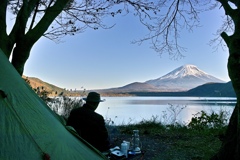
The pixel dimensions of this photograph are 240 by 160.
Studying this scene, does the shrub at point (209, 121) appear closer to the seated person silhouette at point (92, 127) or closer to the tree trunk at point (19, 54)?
the seated person silhouette at point (92, 127)

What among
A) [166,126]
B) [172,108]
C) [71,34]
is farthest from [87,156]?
[172,108]

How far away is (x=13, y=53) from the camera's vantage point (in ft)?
18.4

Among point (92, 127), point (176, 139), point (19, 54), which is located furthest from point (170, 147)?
point (19, 54)

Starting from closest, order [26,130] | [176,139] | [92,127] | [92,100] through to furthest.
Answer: [26,130]
[92,127]
[92,100]
[176,139]

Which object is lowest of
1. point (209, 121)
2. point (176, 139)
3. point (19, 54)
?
point (176, 139)

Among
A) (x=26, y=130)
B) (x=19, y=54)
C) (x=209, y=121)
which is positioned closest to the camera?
(x=26, y=130)

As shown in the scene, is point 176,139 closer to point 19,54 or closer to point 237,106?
point 237,106

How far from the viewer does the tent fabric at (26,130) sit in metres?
2.87

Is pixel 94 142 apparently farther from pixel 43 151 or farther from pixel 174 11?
pixel 174 11

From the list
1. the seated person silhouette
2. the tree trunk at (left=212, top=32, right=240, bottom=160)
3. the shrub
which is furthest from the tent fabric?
the shrub

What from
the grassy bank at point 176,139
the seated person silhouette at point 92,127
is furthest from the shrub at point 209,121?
the seated person silhouette at point 92,127

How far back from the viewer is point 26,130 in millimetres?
2990

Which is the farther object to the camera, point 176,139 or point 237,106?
point 176,139

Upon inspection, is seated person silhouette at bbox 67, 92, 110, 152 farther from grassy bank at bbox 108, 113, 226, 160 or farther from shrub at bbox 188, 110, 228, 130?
shrub at bbox 188, 110, 228, 130
